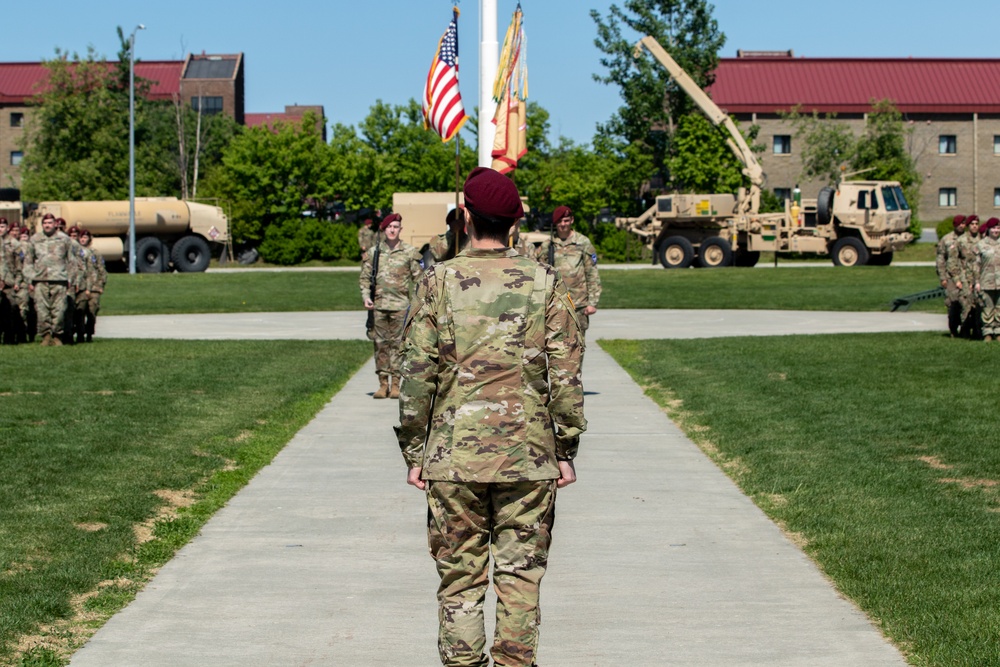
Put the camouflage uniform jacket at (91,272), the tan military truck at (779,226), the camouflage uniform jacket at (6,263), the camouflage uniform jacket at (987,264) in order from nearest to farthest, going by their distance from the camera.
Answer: the camouflage uniform jacket at (987,264) < the camouflage uniform jacket at (6,263) < the camouflage uniform jacket at (91,272) < the tan military truck at (779,226)

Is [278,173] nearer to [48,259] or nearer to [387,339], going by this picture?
[48,259]

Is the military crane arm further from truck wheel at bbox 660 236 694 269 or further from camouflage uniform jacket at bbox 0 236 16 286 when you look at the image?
camouflage uniform jacket at bbox 0 236 16 286

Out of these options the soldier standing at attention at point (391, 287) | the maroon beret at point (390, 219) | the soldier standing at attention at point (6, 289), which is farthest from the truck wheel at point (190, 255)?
the maroon beret at point (390, 219)

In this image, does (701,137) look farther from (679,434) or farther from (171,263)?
(679,434)

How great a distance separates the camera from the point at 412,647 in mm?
6004

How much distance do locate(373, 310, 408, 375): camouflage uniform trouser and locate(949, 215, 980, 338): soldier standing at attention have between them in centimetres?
925

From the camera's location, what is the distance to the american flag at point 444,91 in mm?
16547

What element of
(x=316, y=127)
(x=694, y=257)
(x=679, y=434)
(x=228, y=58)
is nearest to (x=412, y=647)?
(x=679, y=434)

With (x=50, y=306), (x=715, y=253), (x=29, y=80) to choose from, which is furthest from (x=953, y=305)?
(x=29, y=80)

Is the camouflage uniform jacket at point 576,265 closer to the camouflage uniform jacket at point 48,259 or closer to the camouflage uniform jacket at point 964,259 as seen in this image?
the camouflage uniform jacket at point 964,259

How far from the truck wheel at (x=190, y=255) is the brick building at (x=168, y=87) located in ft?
144

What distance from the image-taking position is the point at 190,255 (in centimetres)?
5278

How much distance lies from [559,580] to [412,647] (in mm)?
1385

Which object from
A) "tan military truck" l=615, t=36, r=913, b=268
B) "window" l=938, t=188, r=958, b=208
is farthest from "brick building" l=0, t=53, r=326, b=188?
"tan military truck" l=615, t=36, r=913, b=268
